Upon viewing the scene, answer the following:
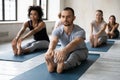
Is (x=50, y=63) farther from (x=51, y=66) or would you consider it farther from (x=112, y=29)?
(x=112, y=29)

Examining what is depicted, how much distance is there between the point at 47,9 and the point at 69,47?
6.77 m

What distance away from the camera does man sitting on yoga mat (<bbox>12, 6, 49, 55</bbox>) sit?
4238 mm

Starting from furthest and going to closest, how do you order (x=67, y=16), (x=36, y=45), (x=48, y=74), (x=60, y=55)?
(x=36, y=45) → (x=67, y=16) → (x=48, y=74) → (x=60, y=55)

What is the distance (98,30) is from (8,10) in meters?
3.15

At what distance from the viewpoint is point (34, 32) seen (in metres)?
4.44

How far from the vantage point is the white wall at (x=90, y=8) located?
9.48 m

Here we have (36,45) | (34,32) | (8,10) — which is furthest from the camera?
(8,10)

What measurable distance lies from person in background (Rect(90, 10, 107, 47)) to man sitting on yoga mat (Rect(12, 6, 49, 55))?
1137 mm

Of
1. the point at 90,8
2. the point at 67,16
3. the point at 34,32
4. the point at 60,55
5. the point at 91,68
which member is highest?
the point at 90,8

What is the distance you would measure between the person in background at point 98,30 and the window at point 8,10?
2.90 meters

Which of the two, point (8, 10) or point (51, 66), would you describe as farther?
point (8, 10)

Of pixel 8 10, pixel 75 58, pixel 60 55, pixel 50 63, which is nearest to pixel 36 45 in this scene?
pixel 75 58

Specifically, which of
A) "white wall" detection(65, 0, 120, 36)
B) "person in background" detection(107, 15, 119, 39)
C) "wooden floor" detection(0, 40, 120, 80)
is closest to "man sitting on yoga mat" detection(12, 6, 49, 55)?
"wooden floor" detection(0, 40, 120, 80)

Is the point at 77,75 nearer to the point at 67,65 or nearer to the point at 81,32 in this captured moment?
the point at 67,65
